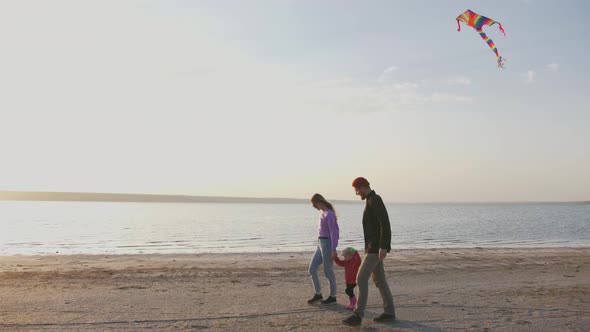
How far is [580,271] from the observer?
1489cm

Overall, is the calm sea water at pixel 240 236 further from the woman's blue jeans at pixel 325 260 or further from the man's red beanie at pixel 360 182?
the man's red beanie at pixel 360 182

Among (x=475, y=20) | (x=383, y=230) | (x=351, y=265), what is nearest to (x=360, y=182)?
(x=383, y=230)

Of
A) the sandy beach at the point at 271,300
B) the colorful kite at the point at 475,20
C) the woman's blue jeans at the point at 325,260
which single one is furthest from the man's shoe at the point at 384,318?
the colorful kite at the point at 475,20

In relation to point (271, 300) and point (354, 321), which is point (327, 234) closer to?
point (354, 321)

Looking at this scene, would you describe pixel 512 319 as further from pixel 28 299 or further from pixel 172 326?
pixel 28 299

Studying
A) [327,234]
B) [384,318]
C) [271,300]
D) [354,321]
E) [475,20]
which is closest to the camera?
[354,321]

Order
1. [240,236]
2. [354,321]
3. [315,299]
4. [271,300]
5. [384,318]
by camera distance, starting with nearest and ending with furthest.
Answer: [354,321] < [384,318] < [315,299] < [271,300] < [240,236]

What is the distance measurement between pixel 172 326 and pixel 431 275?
8.13 metres

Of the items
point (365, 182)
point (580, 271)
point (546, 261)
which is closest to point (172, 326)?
point (365, 182)

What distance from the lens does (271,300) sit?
32.0 ft

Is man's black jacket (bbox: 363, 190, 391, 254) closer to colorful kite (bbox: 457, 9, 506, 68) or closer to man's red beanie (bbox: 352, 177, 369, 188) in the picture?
man's red beanie (bbox: 352, 177, 369, 188)

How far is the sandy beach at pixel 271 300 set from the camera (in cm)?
771

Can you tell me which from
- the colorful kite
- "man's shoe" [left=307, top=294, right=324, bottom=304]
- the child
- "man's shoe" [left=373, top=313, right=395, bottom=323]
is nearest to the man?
"man's shoe" [left=373, top=313, right=395, bottom=323]

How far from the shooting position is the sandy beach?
7.71 metres
